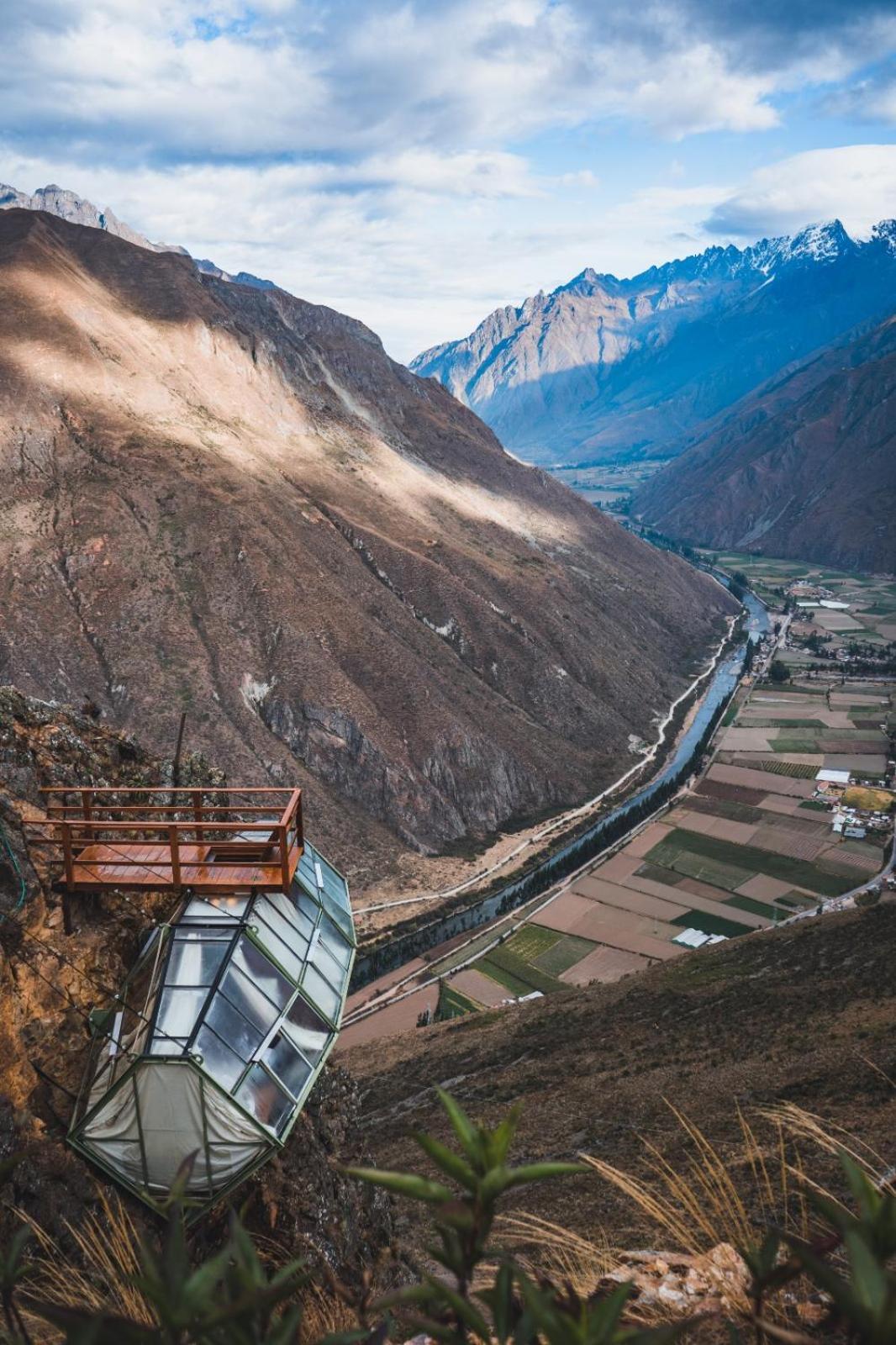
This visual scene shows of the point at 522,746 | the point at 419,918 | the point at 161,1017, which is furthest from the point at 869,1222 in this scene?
the point at 522,746

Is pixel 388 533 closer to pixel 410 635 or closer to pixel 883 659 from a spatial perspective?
pixel 410 635

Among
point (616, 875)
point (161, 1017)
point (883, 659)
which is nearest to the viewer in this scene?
point (161, 1017)

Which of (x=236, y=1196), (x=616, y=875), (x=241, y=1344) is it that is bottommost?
(x=616, y=875)

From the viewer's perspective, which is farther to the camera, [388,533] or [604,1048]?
[388,533]

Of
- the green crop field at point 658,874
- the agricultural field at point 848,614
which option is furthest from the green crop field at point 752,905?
the agricultural field at point 848,614

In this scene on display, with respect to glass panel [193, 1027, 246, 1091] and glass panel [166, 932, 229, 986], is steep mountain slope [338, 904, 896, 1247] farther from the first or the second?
glass panel [166, 932, 229, 986]

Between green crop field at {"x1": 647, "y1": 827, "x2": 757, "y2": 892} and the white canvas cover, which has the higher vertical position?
the white canvas cover

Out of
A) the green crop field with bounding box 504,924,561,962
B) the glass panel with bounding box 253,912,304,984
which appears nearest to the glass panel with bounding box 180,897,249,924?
the glass panel with bounding box 253,912,304,984
